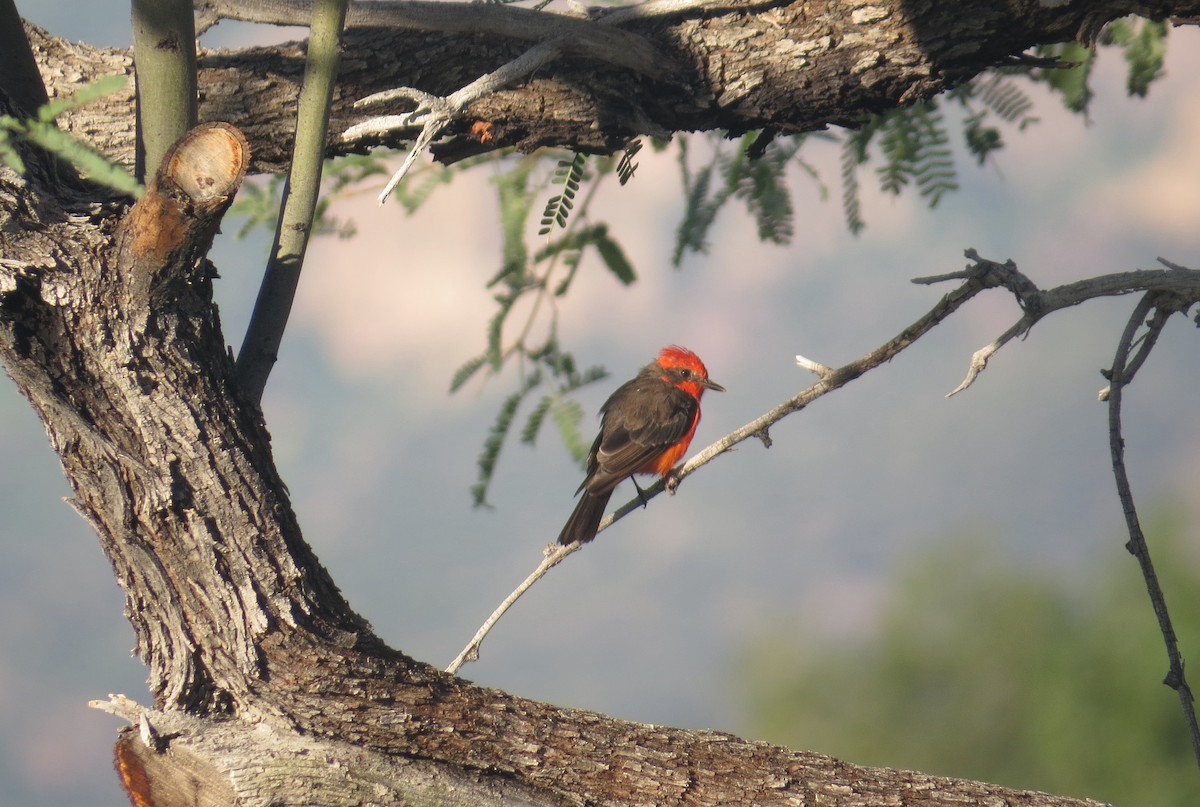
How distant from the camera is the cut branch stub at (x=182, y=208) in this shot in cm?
256

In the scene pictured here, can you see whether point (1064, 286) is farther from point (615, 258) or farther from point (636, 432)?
point (636, 432)

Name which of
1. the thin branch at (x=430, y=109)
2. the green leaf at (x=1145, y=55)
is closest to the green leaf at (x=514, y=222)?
the thin branch at (x=430, y=109)

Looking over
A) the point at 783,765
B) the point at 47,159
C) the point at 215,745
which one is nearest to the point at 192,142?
the point at 47,159

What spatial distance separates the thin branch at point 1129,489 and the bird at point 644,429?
7.49 feet

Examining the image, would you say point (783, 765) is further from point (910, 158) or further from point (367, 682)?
point (910, 158)

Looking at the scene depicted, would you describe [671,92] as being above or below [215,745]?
above

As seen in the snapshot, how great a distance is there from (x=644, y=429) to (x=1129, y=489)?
9.43 ft

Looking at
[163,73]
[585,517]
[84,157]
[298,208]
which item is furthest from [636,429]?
[84,157]

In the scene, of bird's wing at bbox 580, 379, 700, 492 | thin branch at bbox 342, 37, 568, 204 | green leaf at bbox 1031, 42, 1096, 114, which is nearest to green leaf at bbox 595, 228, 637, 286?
bird's wing at bbox 580, 379, 700, 492

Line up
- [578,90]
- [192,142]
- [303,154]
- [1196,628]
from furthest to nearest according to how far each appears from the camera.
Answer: [1196,628]
[578,90]
[303,154]
[192,142]

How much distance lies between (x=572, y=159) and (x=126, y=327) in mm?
2311

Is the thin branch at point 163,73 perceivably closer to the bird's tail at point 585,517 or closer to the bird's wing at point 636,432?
the bird's tail at point 585,517

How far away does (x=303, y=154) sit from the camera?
10.7 feet

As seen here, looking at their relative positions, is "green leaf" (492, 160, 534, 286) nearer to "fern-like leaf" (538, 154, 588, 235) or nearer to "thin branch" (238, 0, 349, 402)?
"fern-like leaf" (538, 154, 588, 235)
